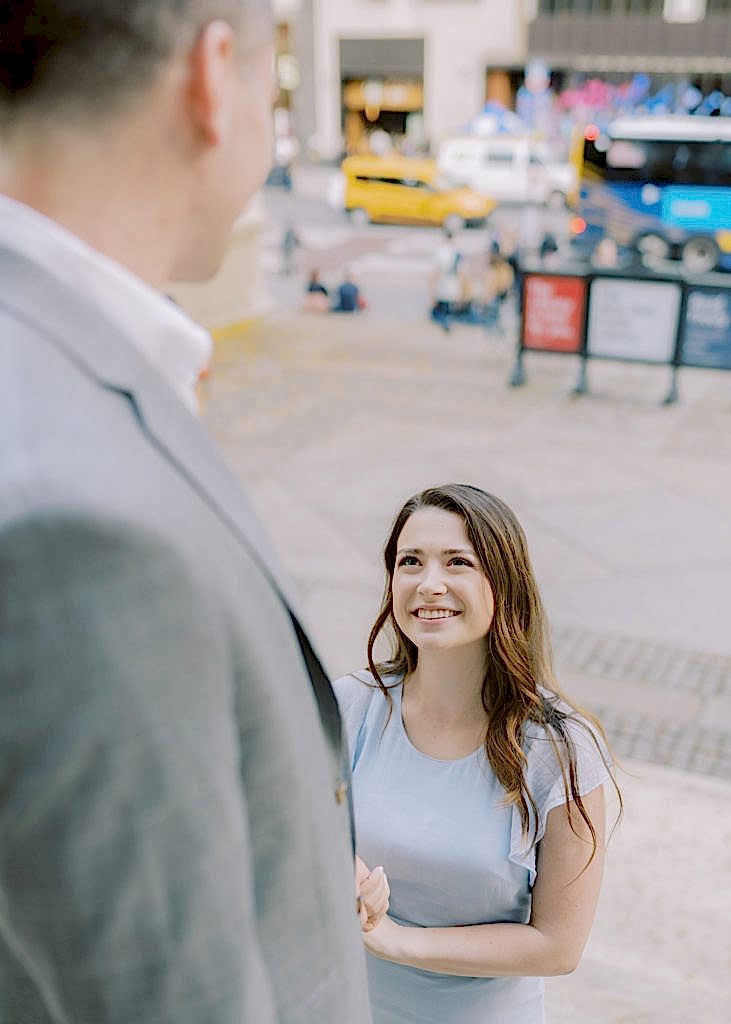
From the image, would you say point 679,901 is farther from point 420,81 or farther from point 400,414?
point 420,81

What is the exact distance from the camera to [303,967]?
104 cm

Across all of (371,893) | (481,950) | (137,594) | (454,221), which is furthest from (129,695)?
(454,221)

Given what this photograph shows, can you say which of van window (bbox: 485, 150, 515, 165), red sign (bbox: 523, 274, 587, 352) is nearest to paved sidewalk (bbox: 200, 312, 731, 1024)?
red sign (bbox: 523, 274, 587, 352)

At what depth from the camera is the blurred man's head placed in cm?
89

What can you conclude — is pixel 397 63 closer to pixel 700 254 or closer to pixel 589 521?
pixel 700 254

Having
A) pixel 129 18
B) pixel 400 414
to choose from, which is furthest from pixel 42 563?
pixel 400 414

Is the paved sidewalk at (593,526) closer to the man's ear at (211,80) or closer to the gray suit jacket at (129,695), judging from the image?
the gray suit jacket at (129,695)

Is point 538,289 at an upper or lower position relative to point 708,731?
upper

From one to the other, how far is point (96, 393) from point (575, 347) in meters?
11.7

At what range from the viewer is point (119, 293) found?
0.95 meters

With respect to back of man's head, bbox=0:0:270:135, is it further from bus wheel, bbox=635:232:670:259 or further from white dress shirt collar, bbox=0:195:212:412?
bus wheel, bbox=635:232:670:259

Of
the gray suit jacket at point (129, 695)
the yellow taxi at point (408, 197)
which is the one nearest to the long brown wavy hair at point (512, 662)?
the gray suit jacket at point (129, 695)

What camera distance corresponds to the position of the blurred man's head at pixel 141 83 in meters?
0.89

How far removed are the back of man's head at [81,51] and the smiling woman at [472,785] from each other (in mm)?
1624
